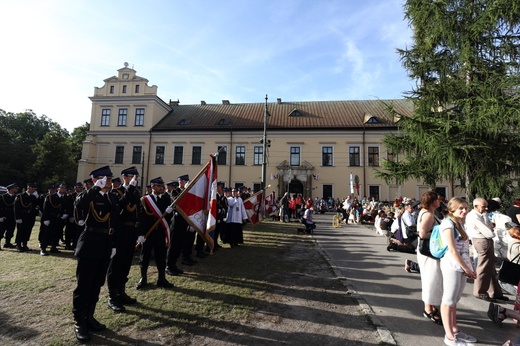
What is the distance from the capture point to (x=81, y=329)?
354 cm

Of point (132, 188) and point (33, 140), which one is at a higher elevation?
point (33, 140)

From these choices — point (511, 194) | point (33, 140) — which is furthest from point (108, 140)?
point (511, 194)

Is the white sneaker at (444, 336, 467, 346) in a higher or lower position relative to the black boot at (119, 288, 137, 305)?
lower

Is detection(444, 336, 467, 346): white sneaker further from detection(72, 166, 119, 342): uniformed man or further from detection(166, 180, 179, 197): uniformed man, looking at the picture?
detection(166, 180, 179, 197): uniformed man

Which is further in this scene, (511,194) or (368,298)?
(511,194)

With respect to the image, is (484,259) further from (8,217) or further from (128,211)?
(8,217)

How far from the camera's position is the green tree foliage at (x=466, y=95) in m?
10.5

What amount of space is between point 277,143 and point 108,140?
72.0 ft

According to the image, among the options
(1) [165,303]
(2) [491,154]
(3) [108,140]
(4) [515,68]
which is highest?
(3) [108,140]

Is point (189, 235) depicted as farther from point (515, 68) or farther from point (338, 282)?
point (515, 68)

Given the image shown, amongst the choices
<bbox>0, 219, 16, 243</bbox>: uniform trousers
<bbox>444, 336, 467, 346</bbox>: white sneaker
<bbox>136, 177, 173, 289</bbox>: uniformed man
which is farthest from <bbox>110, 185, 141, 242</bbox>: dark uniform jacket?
<bbox>0, 219, 16, 243</bbox>: uniform trousers

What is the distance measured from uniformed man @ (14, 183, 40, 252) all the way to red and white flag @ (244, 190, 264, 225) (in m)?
7.68

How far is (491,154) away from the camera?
1091 centimetres

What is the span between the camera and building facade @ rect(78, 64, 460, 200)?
31625 millimetres
